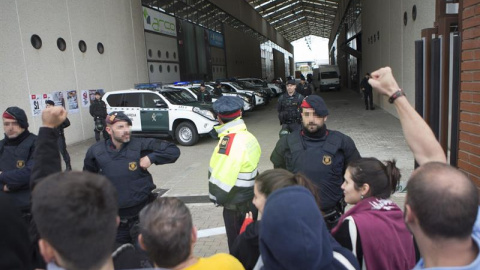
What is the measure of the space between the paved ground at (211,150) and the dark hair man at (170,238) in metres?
2.83

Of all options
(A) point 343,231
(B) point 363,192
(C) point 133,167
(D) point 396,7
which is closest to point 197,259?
(A) point 343,231

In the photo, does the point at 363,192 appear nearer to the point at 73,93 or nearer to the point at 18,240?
the point at 18,240

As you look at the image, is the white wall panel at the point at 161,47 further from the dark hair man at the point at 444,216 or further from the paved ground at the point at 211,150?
the dark hair man at the point at 444,216

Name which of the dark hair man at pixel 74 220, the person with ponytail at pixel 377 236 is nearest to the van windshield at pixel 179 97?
the person with ponytail at pixel 377 236

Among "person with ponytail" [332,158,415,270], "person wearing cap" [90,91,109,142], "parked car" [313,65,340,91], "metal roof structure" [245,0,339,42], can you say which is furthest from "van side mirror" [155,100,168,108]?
"metal roof structure" [245,0,339,42]

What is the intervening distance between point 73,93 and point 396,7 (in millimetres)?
13095

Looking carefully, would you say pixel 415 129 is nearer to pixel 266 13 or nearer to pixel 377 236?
pixel 377 236

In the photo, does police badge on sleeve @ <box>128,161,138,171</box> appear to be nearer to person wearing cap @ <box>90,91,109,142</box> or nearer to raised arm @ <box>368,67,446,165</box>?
raised arm @ <box>368,67,446,165</box>

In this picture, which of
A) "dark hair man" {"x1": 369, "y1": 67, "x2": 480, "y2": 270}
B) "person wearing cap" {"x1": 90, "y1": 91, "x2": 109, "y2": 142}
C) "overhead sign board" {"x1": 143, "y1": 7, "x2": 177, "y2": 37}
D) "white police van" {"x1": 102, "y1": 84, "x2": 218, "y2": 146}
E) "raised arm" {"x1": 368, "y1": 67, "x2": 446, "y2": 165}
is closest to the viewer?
"dark hair man" {"x1": 369, "y1": 67, "x2": 480, "y2": 270}

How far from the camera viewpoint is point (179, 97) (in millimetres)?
12781

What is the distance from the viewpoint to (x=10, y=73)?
10.6m

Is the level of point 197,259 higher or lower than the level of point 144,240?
lower

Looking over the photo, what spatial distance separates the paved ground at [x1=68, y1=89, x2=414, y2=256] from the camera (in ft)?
18.0

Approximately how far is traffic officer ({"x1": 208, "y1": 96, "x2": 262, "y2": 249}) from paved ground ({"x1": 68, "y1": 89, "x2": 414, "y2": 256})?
1.53 metres
